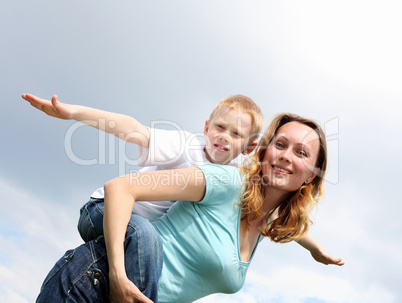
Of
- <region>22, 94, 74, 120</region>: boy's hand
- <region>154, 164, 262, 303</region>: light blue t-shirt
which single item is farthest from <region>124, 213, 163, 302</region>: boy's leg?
<region>22, 94, 74, 120</region>: boy's hand

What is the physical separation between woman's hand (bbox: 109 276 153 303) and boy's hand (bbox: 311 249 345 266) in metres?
2.57

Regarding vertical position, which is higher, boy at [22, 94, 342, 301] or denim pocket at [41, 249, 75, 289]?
boy at [22, 94, 342, 301]

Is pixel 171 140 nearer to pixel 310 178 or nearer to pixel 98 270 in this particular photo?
pixel 310 178

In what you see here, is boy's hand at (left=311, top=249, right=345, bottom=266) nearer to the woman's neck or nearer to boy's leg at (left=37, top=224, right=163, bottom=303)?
the woman's neck

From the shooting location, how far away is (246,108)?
4191 mm

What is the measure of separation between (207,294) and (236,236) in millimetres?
494

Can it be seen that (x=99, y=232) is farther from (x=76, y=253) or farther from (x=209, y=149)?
(x=209, y=149)

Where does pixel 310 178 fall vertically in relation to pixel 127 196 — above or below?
below

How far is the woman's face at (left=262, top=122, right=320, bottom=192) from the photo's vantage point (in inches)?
120

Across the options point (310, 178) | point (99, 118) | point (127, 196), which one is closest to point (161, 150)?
point (99, 118)

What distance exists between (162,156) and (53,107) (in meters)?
0.99

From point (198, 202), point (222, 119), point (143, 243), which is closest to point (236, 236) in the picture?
point (198, 202)

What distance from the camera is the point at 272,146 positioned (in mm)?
3191

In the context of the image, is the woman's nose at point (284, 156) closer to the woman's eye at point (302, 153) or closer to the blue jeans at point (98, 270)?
the woman's eye at point (302, 153)
